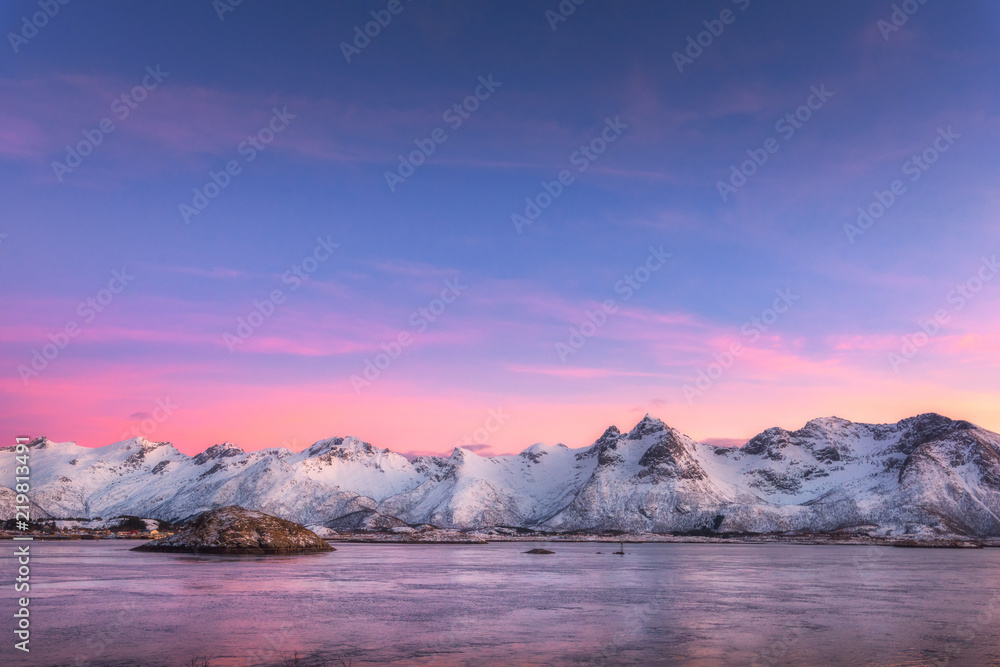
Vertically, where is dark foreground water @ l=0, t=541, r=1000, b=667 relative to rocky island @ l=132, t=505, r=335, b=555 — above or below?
above

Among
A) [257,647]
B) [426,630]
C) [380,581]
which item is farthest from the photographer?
[380,581]

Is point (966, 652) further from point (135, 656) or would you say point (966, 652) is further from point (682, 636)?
point (135, 656)

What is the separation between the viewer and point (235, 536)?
360 ft

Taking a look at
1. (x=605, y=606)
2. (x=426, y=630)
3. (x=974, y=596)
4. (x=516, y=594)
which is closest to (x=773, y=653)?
(x=426, y=630)

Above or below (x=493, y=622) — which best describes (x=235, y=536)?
below

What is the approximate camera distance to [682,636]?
31531 millimetres

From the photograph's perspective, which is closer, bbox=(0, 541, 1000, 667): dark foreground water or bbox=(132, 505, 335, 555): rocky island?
bbox=(0, 541, 1000, 667): dark foreground water

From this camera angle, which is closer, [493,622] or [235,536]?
[493,622]

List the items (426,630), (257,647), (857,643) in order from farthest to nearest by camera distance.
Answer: (426,630) < (857,643) < (257,647)

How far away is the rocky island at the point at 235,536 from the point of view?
110125 mm

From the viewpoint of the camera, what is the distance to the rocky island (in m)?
110

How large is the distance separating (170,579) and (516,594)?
96.6ft

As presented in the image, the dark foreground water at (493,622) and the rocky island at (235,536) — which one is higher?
the dark foreground water at (493,622)

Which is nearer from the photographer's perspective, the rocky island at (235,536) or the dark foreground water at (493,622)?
the dark foreground water at (493,622)
